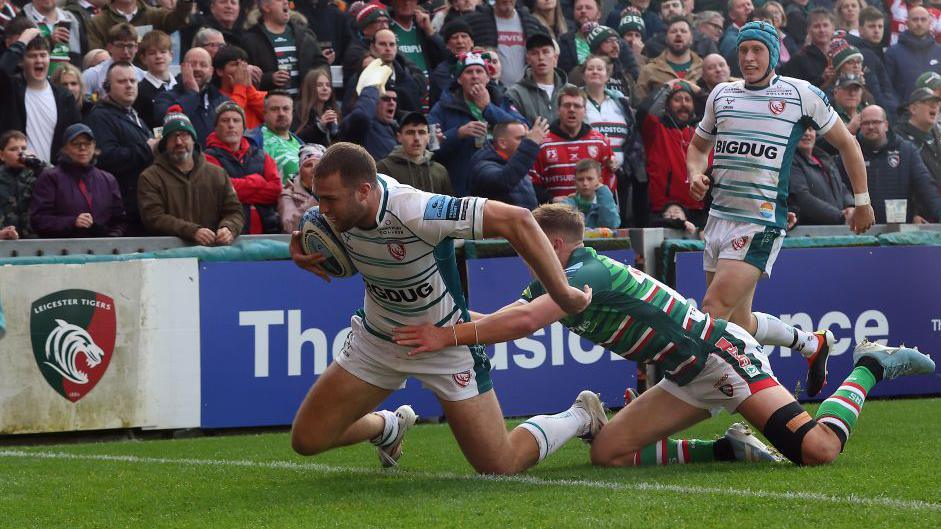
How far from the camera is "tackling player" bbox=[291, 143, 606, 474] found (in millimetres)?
5984

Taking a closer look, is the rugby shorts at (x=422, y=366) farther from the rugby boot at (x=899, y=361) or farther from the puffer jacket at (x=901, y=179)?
the puffer jacket at (x=901, y=179)

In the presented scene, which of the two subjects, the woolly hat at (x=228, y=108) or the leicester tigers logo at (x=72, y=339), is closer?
the leicester tigers logo at (x=72, y=339)

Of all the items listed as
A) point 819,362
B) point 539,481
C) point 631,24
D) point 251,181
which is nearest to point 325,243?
point 539,481

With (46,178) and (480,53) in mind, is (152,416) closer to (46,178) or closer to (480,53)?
(46,178)

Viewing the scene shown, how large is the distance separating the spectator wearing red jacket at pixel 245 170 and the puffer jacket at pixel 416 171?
1029 mm

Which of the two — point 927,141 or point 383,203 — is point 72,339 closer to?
point 383,203

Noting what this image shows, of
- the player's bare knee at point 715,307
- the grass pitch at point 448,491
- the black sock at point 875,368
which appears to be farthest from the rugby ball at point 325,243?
the player's bare knee at point 715,307

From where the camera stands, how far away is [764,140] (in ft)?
29.2

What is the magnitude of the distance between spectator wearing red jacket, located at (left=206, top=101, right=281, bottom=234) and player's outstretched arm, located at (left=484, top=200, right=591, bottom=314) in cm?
594

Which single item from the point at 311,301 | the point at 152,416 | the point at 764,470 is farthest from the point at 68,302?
the point at 764,470

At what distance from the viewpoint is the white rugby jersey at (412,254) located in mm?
6105

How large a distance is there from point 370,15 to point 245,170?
2.93 meters

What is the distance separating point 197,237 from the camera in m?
10.2

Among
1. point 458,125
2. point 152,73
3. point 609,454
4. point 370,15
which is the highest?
point 370,15
